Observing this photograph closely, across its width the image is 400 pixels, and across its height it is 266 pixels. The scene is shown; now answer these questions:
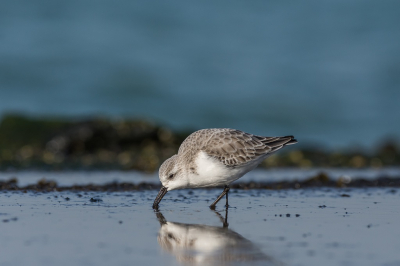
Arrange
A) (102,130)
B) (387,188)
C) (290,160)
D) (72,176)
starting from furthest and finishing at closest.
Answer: (102,130), (290,160), (72,176), (387,188)

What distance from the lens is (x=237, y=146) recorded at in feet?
28.4

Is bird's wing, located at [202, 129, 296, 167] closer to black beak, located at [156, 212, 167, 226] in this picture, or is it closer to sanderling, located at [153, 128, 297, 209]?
sanderling, located at [153, 128, 297, 209]

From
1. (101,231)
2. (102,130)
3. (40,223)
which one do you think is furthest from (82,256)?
(102,130)

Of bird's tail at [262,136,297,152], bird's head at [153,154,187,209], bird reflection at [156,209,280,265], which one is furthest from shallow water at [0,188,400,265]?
bird's tail at [262,136,297,152]

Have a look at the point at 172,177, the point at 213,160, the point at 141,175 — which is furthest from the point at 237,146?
the point at 141,175

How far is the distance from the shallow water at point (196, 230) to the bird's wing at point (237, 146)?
609mm

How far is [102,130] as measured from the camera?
54.0 ft

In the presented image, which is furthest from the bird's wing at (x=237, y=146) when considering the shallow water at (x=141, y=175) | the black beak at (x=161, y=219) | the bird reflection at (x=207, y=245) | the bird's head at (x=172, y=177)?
the shallow water at (x=141, y=175)

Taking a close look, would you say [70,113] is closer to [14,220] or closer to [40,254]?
[14,220]

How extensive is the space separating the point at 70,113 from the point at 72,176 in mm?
12420

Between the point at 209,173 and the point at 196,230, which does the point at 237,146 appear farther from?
the point at 196,230

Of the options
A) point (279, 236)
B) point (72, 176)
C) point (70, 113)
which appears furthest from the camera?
point (70, 113)

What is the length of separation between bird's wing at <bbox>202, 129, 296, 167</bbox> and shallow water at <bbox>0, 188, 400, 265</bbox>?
609mm

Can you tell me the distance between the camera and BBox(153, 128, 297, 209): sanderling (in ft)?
26.7
